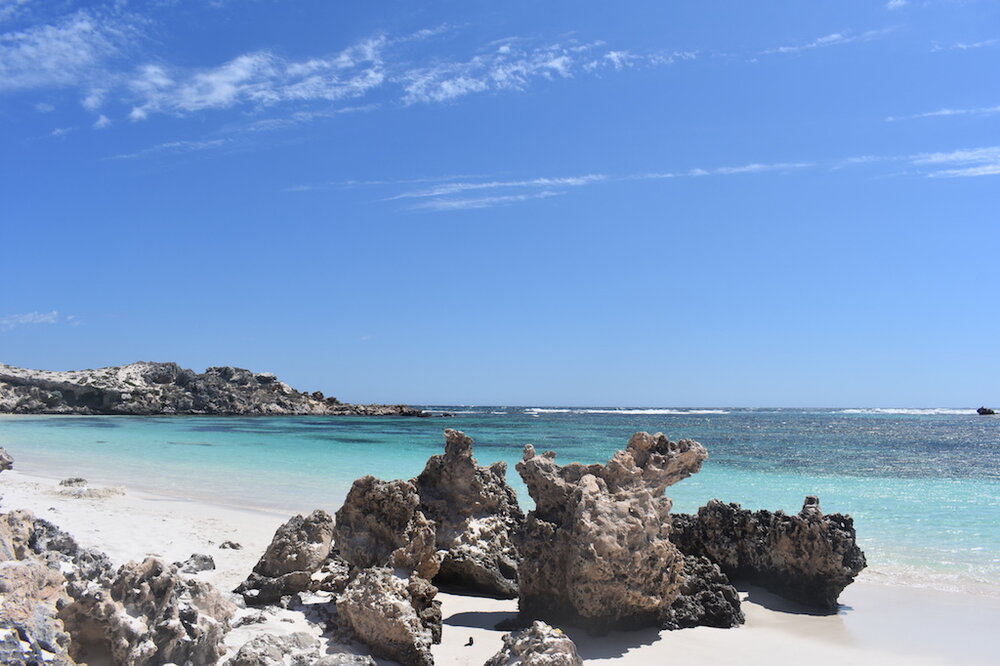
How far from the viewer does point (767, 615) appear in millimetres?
6105

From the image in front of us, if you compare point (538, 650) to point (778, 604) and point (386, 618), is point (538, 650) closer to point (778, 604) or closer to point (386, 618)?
point (386, 618)

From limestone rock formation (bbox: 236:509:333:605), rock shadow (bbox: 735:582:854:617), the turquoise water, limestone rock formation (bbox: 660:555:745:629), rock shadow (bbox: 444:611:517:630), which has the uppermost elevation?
limestone rock formation (bbox: 236:509:333:605)

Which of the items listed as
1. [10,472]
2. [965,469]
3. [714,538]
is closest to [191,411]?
[10,472]

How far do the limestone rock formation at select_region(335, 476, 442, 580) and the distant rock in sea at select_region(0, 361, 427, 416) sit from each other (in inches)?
2181

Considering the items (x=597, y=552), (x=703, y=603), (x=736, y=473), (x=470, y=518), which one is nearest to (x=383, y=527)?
(x=470, y=518)

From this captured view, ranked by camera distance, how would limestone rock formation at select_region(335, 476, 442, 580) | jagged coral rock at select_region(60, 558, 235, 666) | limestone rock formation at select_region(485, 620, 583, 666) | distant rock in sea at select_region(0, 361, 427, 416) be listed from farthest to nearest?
1. distant rock in sea at select_region(0, 361, 427, 416)
2. limestone rock formation at select_region(335, 476, 442, 580)
3. jagged coral rock at select_region(60, 558, 235, 666)
4. limestone rock formation at select_region(485, 620, 583, 666)

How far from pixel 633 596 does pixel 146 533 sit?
6.05 metres

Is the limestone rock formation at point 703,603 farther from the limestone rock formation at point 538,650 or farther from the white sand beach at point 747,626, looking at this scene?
the limestone rock formation at point 538,650

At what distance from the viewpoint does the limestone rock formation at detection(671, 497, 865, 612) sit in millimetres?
6328

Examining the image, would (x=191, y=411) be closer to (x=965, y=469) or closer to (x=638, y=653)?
(x=965, y=469)

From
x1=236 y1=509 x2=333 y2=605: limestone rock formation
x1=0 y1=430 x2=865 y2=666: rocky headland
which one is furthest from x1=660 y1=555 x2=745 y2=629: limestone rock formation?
x1=236 y1=509 x2=333 y2=605: limestone rock formation

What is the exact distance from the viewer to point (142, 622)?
3.99 meters

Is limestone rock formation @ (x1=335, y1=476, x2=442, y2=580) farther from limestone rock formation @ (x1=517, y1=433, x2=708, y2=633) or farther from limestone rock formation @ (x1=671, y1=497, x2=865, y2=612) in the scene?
limestone rock formation @ (x1=671, y1=497, x2=865, y2=612)

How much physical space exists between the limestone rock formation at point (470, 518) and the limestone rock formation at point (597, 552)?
884 mm
